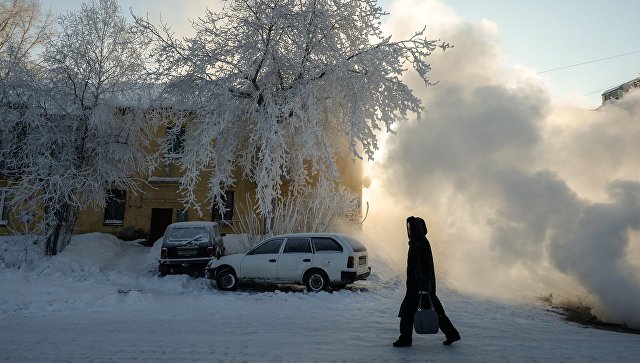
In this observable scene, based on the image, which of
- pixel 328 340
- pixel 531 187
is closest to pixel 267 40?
pixel 531 187

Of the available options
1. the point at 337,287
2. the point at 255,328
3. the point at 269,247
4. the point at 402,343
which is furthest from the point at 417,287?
the point at 269,247

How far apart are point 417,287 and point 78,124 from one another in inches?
555

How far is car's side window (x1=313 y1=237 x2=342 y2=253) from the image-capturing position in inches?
414

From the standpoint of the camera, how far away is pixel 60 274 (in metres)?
12.7

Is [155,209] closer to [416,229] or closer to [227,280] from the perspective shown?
[227,280]

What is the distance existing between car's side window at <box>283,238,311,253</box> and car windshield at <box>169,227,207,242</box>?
373cm

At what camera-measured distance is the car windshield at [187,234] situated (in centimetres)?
1336

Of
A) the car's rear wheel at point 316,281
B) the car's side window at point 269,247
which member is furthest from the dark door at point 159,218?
the car's rear wheel at point 316,281

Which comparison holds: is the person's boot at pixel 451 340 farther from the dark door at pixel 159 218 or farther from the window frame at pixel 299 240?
the dark door at pixel 159 218

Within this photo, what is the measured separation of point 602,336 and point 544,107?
8672 millimetres

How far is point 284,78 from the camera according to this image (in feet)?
45.3

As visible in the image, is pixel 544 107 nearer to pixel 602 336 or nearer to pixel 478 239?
pixel 478 239

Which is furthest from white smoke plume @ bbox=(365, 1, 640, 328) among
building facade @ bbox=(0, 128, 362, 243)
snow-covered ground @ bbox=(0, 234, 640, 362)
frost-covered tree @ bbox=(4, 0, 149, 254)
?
frost-covered tree @ bbox=(4, 0, 149, 254)

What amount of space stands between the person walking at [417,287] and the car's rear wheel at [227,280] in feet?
21.8
